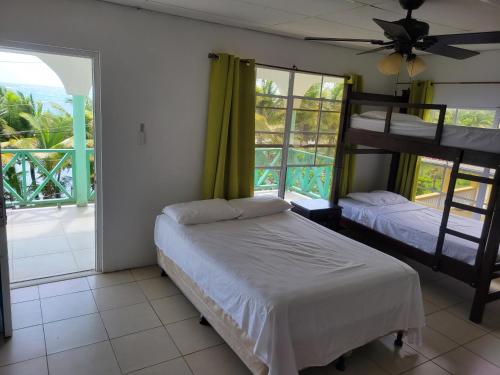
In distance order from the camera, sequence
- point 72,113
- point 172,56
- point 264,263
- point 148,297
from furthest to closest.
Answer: point 72,113 → point 172,56 → point 148,297 → point 264,263

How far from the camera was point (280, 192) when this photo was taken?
450 cm

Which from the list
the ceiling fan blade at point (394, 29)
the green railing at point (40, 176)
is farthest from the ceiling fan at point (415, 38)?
the green railing at point (40, 176)

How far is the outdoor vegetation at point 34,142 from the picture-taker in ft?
16.4

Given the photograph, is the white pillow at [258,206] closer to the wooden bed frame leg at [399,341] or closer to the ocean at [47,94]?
the wooden bed frame leg at [399,341]

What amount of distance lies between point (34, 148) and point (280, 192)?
11.8 feet

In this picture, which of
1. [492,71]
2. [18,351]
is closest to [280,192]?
[492,71]

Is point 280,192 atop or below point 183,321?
atop

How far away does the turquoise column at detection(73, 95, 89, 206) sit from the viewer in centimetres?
518

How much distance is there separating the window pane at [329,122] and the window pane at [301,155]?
316mm

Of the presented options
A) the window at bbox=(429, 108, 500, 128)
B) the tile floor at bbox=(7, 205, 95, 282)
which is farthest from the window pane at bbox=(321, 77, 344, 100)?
the tile floor at bbox=(7, 205, 95, 282)

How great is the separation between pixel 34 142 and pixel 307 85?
396 centimetres

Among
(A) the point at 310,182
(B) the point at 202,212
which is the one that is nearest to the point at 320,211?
(A) the point at 310,182

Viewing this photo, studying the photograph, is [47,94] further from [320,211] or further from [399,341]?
[399,341]

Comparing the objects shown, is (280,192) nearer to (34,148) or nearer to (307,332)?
(307,332)
